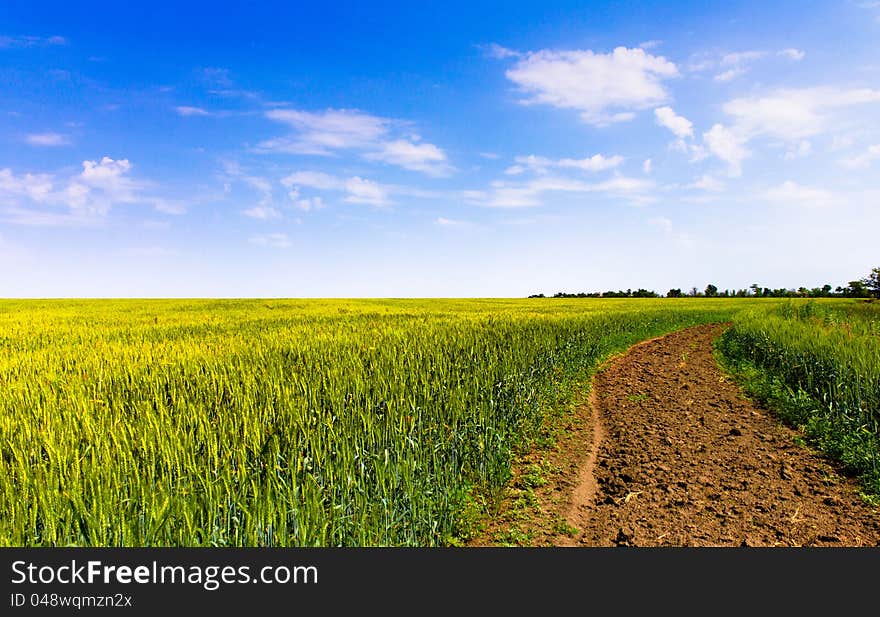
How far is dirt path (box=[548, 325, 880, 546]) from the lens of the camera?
4.84m

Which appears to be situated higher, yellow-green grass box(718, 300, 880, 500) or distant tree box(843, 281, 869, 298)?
distant tree box(843, 281, 869, 298)

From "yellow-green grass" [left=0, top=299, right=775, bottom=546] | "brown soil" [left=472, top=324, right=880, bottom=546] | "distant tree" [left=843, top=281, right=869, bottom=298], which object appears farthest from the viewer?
"distant tree" [left=843, top=281, right=869, bottom=298]

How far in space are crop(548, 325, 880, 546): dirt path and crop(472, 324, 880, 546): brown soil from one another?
0.01m

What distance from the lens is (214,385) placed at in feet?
19.5

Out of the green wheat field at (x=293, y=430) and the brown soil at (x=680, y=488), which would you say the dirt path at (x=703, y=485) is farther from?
the green wheat field at (x=293, y=430)

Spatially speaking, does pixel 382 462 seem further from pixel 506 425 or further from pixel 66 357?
pixel 66 357

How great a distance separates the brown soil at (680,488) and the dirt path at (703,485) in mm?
14

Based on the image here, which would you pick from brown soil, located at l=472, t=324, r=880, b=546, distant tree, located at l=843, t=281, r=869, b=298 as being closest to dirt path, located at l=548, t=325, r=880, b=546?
brown soil, located at l=472, t=324, r=880, b=546

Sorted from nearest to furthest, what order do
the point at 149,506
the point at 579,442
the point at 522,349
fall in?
the point at 149,506
the point at 579,442
the point at 522,349

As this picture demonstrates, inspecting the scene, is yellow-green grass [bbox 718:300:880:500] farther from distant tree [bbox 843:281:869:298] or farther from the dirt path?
distant tree [bbox 843:281:869:298]

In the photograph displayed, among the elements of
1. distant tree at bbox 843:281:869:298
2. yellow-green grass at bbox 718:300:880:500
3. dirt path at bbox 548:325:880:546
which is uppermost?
distant tree at bbox 843:281:869:298

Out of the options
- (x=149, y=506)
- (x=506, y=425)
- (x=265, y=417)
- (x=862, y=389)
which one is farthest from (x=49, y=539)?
(x=862, y=389)

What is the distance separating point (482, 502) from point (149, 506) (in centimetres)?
306

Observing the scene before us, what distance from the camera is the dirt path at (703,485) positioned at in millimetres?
4844
